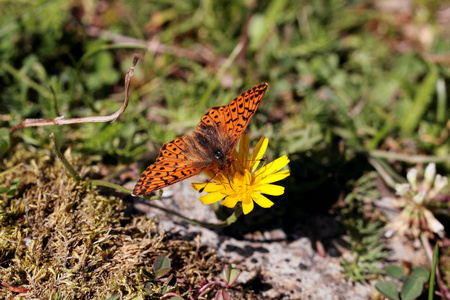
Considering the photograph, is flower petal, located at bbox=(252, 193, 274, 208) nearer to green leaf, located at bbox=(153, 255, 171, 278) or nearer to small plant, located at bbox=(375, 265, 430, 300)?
green leaf, located at bbox=(153, 255, 171, 278)

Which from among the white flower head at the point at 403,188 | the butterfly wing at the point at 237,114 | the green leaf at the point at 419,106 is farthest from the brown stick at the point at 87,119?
the green leaf at the point at 419,106

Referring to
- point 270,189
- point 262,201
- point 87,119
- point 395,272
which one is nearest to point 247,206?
point 262,201

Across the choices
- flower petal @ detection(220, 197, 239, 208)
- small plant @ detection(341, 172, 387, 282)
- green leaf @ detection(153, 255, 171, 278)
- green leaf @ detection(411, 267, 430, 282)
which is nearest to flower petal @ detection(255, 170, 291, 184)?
flower petal @ detection(220, 197, 239, 208)

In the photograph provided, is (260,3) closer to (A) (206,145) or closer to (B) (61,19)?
(B) (61,19)

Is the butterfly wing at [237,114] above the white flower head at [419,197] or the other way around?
above

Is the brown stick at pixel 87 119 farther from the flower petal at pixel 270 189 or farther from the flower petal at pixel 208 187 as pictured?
the flower petal at pixel 270 189

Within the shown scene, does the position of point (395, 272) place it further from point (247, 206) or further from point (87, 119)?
point (87, 119)
